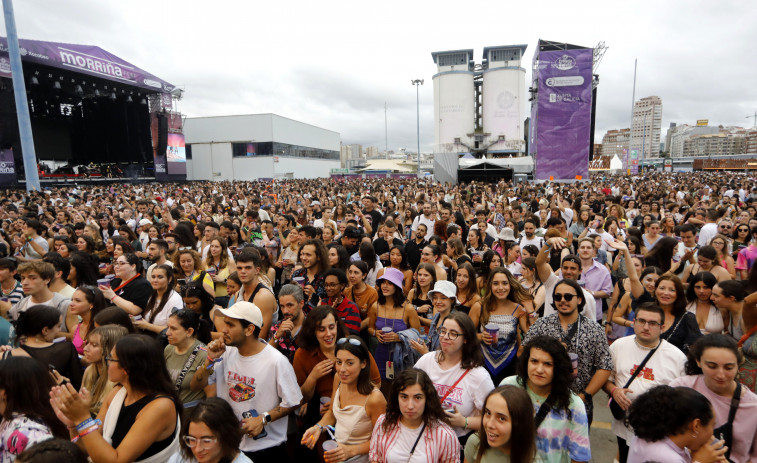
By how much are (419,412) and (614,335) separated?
10.3ft

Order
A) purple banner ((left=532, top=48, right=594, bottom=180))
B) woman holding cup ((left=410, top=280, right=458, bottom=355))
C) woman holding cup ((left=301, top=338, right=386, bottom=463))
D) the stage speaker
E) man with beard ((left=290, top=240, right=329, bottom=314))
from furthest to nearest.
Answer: purple banner ((left=532, top=48, right=594, bottom=180)) → the stage speaker → man with beard ((left=290, top=240, right=329, bottom=314)) → woman holding cup ((left=410, top=280, right=458, bottom=355)) → woman holding cup ((left=301, top=338, right=386, bottom=463))

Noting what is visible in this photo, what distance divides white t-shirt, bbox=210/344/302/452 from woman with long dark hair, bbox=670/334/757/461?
8.68 feet

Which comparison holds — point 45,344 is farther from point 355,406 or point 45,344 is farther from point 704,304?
point 704,304

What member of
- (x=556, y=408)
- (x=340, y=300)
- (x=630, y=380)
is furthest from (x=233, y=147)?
(x=556, y=408)

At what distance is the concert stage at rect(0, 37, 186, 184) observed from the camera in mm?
21719

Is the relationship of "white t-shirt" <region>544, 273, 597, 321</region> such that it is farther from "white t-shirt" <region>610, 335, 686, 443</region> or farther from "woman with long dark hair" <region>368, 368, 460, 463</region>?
"woman with long dark hair" <region>368, 368, 460, 463</region>

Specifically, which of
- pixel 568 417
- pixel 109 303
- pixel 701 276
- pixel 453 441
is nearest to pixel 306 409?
pixel 453 441

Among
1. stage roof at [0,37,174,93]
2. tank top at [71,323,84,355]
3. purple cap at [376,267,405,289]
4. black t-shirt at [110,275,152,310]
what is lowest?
tank top at [71,323,84,355]

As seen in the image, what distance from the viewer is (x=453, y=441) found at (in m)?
2.28

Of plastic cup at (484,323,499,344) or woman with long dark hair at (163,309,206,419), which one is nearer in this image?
woman with long dark hair at (163,309,206,419)

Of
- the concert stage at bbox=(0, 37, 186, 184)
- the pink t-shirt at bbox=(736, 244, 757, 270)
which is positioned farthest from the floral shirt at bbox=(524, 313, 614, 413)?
the concert stage at bbox=(0, 37, 186, 184)

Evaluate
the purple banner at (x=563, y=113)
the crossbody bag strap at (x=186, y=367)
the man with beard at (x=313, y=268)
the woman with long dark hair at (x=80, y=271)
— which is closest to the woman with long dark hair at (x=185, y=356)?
the crossbody bag strap at (x=186, y=367)

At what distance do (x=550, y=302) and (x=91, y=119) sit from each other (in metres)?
38.4

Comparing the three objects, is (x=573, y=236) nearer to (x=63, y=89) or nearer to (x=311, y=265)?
(x=311, y=265)
